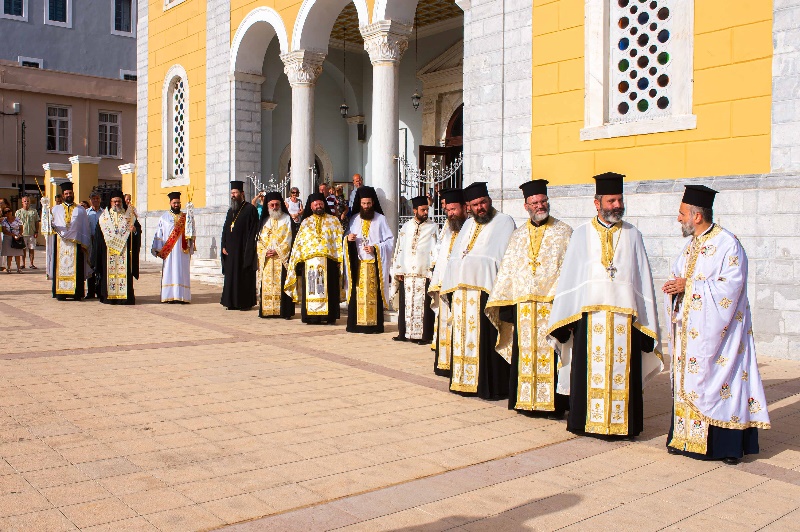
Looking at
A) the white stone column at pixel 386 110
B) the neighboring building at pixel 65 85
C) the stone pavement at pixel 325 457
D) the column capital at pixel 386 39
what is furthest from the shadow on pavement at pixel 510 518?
the neighboring building at pixel 65 85

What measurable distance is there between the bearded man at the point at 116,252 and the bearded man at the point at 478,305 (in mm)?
7225

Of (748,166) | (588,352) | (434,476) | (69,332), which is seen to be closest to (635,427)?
(588,352)

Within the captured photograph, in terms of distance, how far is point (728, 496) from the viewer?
3852 millimetres

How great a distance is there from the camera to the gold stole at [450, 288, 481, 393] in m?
5.95

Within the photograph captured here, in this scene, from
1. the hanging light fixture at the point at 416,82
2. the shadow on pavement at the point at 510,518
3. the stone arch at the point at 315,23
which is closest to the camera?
the shadow on pavement at the point at 510,518

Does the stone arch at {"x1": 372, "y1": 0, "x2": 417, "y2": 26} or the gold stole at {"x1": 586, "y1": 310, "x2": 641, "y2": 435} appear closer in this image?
the gold stole at {"x1": 586, "y1": 310, "x2": 641, "y2": 435}

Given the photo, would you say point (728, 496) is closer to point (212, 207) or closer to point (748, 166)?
point (748, 166)

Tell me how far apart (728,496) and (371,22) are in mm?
9995

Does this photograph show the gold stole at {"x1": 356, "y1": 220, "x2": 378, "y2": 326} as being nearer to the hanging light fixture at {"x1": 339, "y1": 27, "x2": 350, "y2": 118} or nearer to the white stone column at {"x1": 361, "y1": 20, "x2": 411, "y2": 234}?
the white stone column at {"x1": 361, "y1": 20, "x2": 411, "y2": 234}

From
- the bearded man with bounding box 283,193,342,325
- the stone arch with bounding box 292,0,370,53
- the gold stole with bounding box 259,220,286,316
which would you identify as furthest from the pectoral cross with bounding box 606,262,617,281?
the stone arch with bounding box 292,0,370,53

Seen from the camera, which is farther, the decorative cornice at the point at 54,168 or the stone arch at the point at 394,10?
the decorative cornice at the point at 54,168

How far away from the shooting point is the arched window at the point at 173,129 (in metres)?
17.9

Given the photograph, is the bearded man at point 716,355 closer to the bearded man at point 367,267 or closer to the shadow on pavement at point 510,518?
the shadow on pavement at point 510,518

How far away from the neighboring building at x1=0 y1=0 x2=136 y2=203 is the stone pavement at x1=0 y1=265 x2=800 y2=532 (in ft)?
78.1
